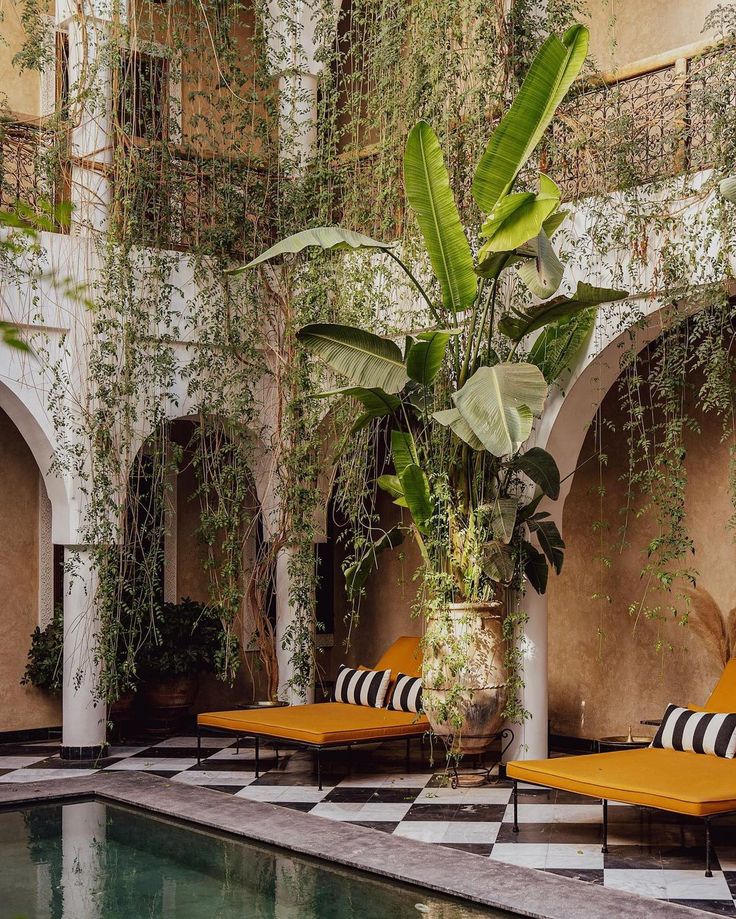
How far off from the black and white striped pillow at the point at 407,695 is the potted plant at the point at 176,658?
1.91m

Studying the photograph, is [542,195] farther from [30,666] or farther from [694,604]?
[30,666]

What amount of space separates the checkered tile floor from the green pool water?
671 millimetres

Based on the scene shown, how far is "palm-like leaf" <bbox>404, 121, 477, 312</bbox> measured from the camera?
6785 mm

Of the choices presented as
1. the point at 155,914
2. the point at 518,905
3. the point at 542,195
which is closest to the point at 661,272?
the point at 542,195

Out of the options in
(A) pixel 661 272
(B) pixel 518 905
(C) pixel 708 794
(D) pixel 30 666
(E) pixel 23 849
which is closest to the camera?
(B) pixel 518 905

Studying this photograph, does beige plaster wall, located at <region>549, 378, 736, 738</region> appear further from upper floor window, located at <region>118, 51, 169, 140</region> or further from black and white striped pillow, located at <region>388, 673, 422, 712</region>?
upper floor window, located at <region>118, 51, 169, 140</region>

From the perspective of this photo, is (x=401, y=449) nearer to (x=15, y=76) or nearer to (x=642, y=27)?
(x=642, y=27)

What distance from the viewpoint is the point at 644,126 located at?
23.3ft

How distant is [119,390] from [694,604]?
4572mm

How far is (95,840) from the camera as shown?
21.2 feet

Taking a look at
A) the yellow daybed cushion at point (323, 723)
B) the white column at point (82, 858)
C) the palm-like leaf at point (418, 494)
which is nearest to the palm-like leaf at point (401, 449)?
the palm-like leaf at point (418, 494)

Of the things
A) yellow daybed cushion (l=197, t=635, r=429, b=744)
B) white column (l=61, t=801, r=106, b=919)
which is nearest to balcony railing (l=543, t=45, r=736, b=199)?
yellow daybed cushion (l=197, t=635, r=429, b=744)

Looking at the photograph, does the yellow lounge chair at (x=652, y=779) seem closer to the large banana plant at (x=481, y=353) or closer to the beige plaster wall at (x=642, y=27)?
the large banana plant at (x=481, y=353)

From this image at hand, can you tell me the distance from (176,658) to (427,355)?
4.25 m
